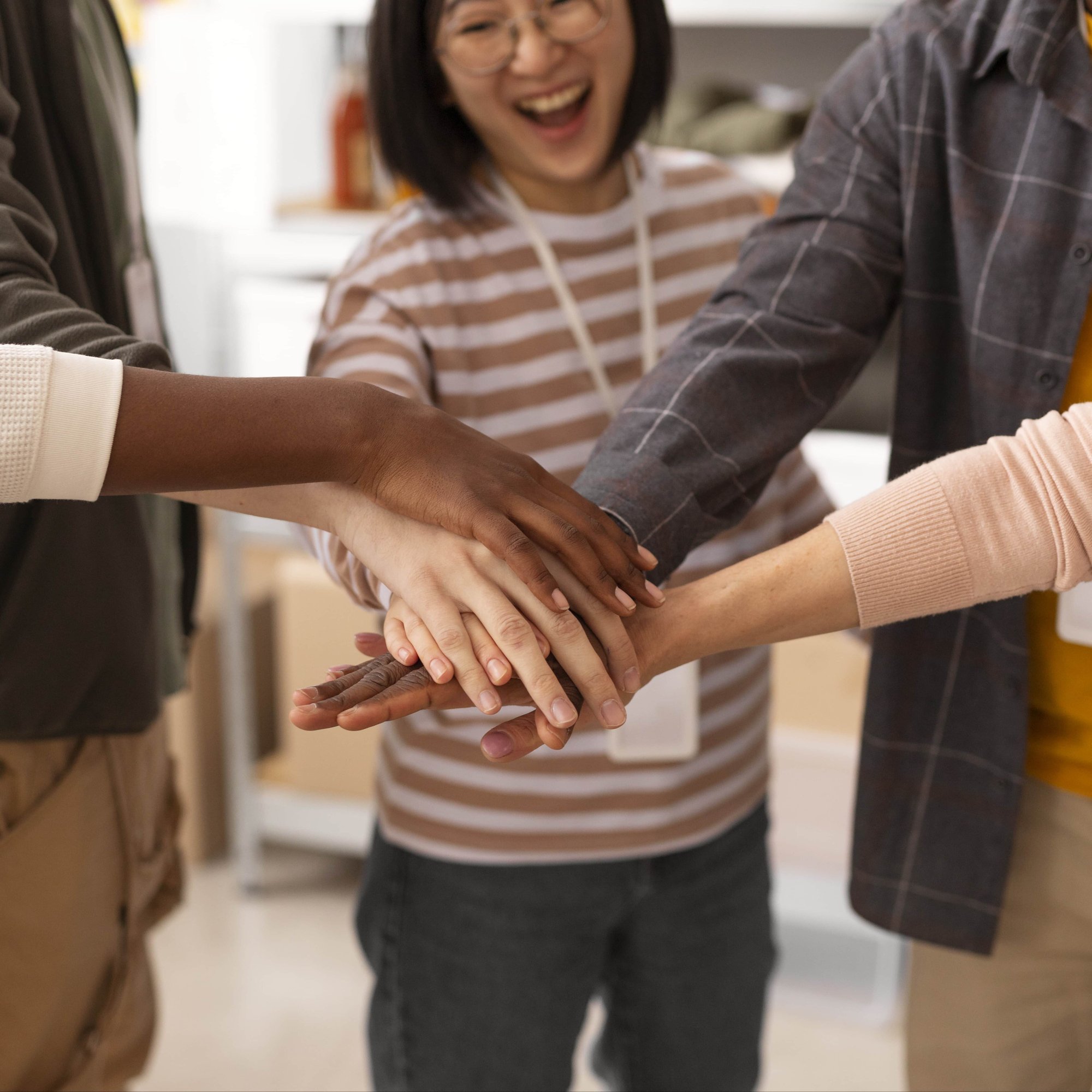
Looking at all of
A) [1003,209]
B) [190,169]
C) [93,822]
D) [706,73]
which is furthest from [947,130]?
[190,169]

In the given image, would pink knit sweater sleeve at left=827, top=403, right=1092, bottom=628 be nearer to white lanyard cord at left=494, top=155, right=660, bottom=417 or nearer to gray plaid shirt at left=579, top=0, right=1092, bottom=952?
gray plaid shirt at left=579, top=0, right=1092, bottom=952

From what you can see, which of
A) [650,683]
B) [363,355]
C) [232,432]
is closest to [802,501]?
[650,683]

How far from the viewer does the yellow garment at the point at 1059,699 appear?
986 mm

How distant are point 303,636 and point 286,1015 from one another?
0.64 meters

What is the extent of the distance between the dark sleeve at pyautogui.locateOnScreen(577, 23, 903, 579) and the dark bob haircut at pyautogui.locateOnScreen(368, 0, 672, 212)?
0.66 ft

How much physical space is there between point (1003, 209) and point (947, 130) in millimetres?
78

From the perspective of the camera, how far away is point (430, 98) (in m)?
1.17

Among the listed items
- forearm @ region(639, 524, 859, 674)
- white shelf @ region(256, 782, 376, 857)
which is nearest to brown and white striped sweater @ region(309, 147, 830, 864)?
forearm @ region(639, 524, 859, 674)

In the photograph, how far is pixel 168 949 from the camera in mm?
2357

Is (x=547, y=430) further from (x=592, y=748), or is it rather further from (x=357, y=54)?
(x=357, y=54)

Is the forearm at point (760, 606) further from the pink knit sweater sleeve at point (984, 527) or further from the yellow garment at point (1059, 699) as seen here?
the yellow garment at point (1059, 699)

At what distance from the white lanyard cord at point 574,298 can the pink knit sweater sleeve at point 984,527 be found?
328mm

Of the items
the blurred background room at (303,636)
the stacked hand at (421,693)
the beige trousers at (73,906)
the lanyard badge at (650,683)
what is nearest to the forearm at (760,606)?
the stacked hand at (421,693)

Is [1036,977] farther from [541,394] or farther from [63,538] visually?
[63,538]
